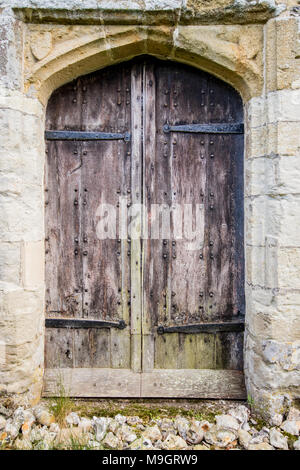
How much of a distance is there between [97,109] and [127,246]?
998mm

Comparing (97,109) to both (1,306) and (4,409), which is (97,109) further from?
(4,409)

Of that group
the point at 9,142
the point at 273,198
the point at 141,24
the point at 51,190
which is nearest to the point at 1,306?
the point at 51,190

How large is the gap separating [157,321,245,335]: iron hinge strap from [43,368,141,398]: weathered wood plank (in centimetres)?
38

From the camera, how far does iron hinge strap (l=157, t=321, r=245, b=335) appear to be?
225 centimetres

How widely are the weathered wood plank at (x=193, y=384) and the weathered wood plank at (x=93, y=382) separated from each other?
10 cm

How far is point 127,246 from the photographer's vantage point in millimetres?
2260

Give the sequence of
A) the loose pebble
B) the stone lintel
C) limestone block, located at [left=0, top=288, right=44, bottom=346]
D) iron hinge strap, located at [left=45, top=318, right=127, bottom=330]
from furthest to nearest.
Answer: iron hinge strap, located at [left=45, top=318, right=127, bottom=330] → limestone block, located at [left=0, top=288, right=44, bottom=346] → the stone lintel → the loose pebble

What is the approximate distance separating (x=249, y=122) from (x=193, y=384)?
1826mm

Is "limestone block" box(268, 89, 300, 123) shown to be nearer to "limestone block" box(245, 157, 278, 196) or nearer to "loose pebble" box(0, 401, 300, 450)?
"limestone block" box(245, 157, 278, 196)

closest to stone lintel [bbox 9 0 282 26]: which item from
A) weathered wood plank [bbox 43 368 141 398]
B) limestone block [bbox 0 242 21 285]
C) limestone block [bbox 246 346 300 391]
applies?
limestone block [bbox 0 242 21 285]

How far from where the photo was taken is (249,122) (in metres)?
2.06

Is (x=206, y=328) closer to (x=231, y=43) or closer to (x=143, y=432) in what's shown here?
(x=143, y=432)
